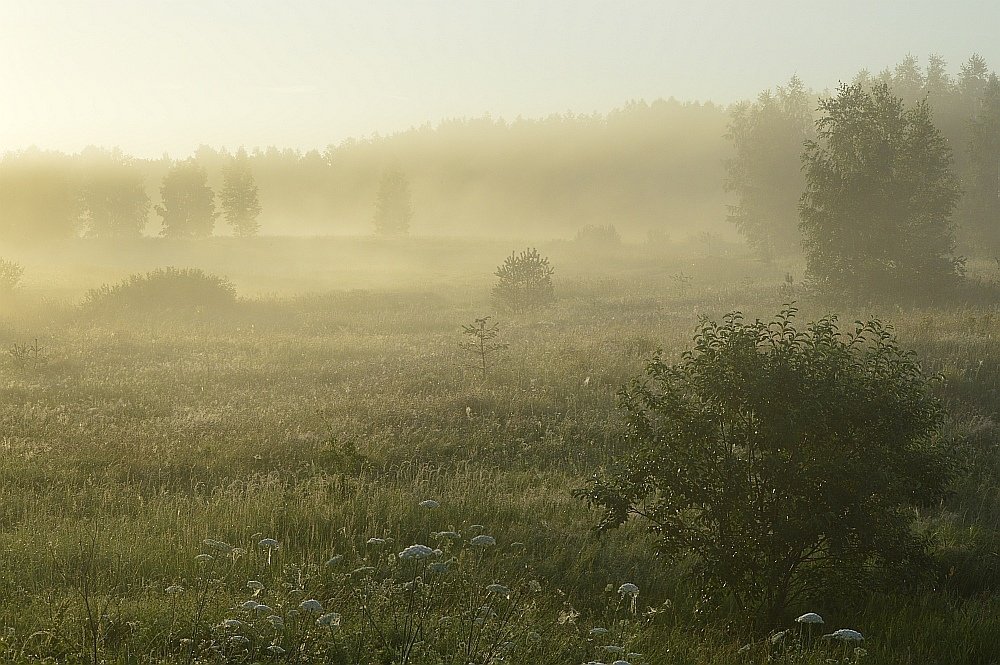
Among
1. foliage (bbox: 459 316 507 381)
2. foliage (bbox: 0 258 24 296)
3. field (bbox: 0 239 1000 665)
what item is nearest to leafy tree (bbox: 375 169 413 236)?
foliage (bbox: 0 258 24 296)

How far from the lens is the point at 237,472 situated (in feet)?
33.6

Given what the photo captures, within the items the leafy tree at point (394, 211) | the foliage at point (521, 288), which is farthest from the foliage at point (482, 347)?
the leafy tree at point (394, 211)

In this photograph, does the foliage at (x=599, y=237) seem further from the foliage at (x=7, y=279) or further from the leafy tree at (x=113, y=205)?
the leafy tree at (x=113, y=205)

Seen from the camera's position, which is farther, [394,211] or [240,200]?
[394,211]

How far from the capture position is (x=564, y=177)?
11544 centimetres

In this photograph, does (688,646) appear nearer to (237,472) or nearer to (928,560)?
(928,560)

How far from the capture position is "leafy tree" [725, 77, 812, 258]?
5512 cm

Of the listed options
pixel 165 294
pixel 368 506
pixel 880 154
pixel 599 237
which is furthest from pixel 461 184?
pixel 368 506

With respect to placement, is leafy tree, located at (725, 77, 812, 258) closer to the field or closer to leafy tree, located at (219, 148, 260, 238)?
the field

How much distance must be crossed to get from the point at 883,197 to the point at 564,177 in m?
89.6

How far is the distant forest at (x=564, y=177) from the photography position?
56281mm

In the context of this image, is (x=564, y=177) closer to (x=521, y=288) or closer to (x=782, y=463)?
(x=521, y=288)

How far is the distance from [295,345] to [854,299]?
20527 mm

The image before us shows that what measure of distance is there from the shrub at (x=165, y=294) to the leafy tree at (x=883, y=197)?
24162mm
